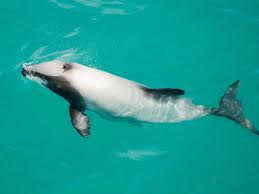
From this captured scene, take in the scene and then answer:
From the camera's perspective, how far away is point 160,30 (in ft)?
34.2

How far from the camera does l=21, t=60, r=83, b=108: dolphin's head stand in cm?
688

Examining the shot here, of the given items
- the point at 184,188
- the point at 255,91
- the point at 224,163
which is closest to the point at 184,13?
the point at 255,91

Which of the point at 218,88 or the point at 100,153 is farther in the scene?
the point at 100,153

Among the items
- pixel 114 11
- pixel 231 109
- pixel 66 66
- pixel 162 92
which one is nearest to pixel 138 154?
pixel 231 109

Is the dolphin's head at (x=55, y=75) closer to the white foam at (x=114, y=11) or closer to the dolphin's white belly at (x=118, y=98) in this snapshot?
the dolphin's white belly at (x=118, y=98)

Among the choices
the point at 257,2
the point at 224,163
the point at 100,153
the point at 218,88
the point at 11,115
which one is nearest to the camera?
the point at 257,2

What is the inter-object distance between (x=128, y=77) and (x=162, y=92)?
3493mm

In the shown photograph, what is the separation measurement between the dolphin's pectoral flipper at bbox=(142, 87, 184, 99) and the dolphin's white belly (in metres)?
0.09

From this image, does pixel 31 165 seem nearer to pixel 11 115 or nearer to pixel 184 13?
pixel 11 115

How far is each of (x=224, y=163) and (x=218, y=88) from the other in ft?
15.0

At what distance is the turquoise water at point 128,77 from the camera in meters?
10.3

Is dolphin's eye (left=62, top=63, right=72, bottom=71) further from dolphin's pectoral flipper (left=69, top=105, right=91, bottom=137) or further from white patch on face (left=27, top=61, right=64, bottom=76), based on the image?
dolphin's pectoral flipper (left=69, top=105, right=91, bottom=137)

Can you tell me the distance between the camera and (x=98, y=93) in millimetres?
7027

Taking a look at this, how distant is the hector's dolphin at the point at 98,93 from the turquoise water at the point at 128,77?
2.84 meters
